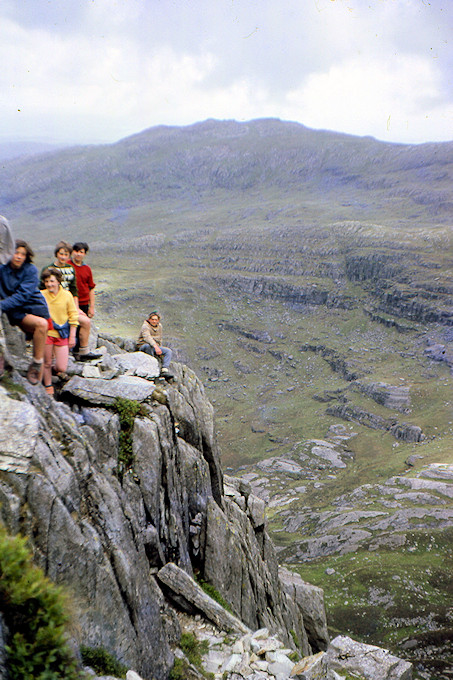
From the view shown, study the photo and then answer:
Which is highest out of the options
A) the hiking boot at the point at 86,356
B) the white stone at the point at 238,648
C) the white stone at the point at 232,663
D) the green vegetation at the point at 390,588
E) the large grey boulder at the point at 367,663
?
the hiking boot at the point at 86,356

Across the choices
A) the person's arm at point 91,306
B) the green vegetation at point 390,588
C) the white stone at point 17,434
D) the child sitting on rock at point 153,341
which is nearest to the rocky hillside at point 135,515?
the white stone at point 17,434

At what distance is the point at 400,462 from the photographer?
12975 cm

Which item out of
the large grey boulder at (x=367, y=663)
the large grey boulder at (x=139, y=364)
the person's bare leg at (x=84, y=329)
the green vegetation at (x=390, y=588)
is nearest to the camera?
the person's bare leg at (x=84, y=329)

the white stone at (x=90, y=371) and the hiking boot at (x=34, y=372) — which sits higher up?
the hiking boot at (x=34, y=372)

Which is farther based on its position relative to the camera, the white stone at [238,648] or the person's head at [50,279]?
the person's head at [50,279]

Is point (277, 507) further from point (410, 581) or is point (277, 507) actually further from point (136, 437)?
point (136, 437)

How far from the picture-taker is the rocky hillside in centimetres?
983

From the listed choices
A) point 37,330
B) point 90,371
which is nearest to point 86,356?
point 90,371

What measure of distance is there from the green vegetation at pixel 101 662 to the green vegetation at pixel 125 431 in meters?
5.56

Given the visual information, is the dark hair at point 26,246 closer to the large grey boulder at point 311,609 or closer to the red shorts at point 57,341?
the red shorts at point 57,341

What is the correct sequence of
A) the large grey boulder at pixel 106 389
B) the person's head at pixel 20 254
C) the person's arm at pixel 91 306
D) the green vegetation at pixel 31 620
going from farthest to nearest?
the person's arm at pixel 91 306, the large grey boulder at pixel 106 389, the person's head at pixel 20 254, the green vegetation at pixel 31 620

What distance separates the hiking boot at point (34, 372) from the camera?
39.9ft

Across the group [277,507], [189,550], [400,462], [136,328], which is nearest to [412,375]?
[400,462]

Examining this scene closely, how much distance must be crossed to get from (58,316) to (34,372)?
3093 millimetres
